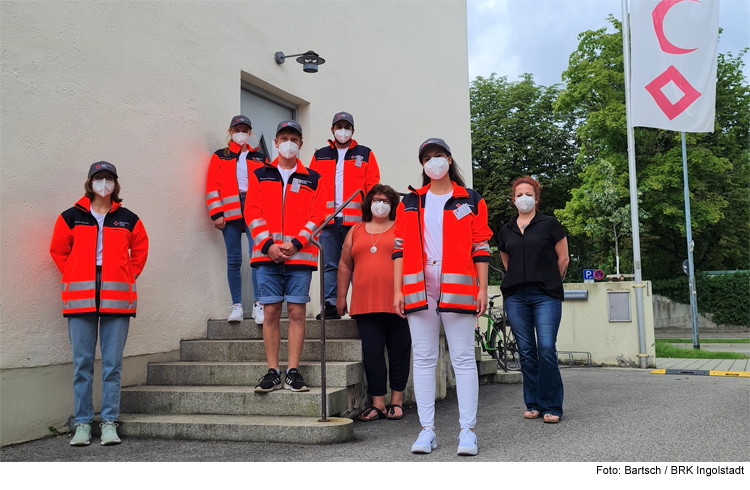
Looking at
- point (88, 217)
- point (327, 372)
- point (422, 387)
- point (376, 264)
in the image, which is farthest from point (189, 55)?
point (422, 387)

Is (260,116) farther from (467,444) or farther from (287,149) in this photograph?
(467,444)

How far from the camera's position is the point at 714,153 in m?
26.4

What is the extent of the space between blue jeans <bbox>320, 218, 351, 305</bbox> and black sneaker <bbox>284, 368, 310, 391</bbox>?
1.23m

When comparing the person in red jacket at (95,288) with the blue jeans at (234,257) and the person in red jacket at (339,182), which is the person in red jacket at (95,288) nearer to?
the blue jeans at (234,257)

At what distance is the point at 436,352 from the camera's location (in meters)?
4.27

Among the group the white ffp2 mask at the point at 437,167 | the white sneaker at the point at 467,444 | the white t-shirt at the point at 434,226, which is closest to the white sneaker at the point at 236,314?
the white t-shirt at the point at 434,226

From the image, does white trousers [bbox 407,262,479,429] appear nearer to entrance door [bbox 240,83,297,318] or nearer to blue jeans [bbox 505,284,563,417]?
blue jeans [bbox 505,284,563,417]

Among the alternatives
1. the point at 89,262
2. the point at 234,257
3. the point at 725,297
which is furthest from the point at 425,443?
the point at 725,297

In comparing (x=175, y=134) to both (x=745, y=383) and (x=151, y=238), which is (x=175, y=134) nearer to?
(x=151, y=238)

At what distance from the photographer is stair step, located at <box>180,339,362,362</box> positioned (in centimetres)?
569

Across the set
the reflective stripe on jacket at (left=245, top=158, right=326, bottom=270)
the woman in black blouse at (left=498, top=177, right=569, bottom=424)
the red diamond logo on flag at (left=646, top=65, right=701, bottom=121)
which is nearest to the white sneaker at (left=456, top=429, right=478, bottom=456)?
the woman in black blouse at (left=498, top=177, right=569, bottom=424)

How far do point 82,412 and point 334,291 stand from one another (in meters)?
2.45

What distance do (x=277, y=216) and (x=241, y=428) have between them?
1.67 meters

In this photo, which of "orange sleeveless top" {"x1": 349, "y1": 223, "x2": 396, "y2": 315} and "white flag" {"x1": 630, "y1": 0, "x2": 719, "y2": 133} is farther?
"white flag" {"x1": 630, "y1": 0, "x2": 719, "y2": 133}
